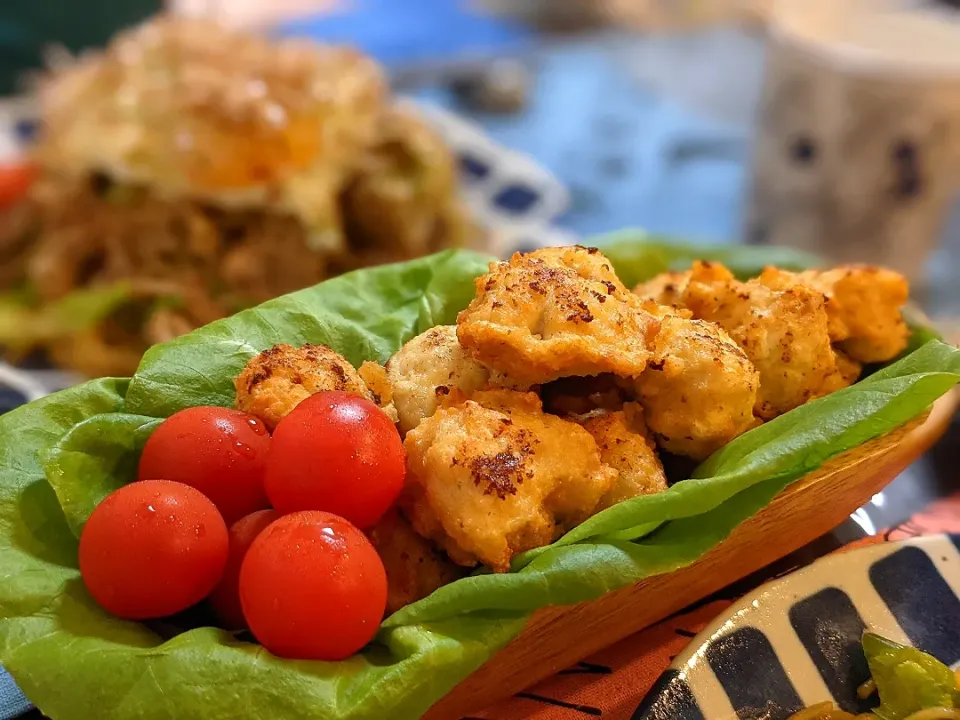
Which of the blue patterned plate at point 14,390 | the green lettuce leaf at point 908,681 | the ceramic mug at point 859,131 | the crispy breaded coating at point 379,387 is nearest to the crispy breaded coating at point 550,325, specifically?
the crispy breaded coating at point 379,387

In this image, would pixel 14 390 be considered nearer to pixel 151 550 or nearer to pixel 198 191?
pixel 198 191

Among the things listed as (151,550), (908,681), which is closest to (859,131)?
(908,681)

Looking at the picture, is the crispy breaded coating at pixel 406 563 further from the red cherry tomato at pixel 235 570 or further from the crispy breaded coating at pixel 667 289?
the crispy breaded coating at pixel 667 289

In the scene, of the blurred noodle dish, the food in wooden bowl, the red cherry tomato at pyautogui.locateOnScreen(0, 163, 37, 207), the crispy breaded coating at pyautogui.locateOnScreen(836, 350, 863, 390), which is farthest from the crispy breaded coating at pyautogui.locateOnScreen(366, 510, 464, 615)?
the red cherry tomato at pyautogui.locateOnScreen(0, 163, 37, 207)

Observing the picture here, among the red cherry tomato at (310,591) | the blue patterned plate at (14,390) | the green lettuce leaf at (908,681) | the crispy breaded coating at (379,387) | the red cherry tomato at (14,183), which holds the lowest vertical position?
the blue patterned plate at (14,390)

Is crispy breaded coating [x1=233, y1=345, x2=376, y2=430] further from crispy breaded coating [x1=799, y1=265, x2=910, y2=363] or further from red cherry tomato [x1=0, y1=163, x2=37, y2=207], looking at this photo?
red cherry tomato [x1=0, y1=163, x2=37, y2=207]

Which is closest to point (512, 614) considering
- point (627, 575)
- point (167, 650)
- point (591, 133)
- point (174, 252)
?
point (627, 575)
